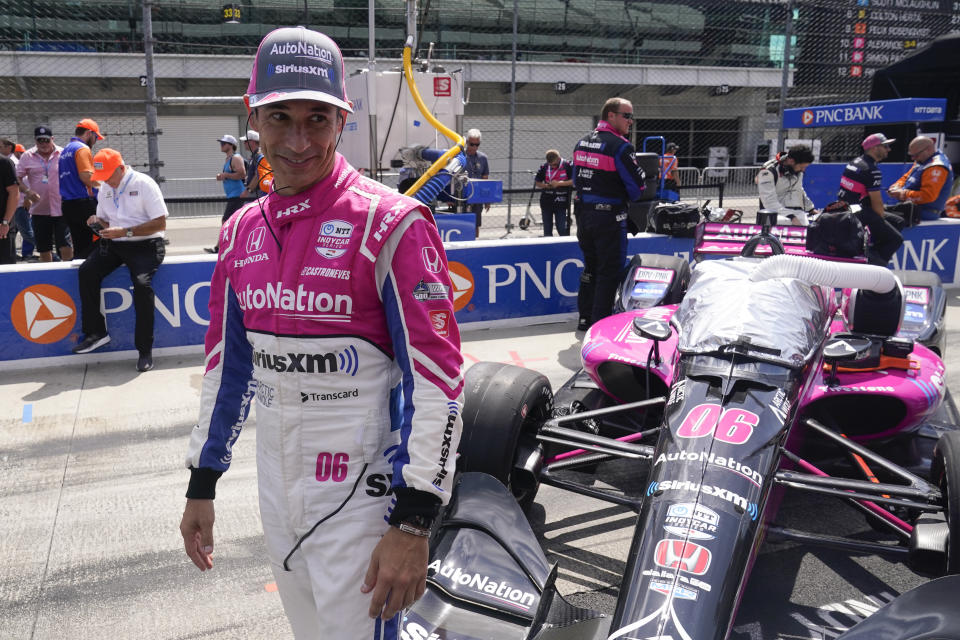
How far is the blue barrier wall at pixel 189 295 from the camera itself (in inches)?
242

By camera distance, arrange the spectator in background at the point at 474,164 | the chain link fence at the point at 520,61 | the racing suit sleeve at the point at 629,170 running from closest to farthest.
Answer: the racing suit sleeve at the point at 629,170 < the spectator in background at the point at 474,164 < the chain link fence at the point at 520,61

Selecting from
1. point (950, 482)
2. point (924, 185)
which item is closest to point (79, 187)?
point (950, 482)

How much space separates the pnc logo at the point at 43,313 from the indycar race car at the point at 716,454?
161 inches

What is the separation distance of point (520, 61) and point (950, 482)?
19781 mm

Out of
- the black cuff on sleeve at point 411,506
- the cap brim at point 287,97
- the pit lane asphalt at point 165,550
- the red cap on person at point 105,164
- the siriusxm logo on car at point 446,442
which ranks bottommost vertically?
the pit lane asphalt at point 165,550

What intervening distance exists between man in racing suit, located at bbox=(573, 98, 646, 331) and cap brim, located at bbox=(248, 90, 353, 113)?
5.30m

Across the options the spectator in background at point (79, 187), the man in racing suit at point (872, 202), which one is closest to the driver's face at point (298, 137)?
the spectator in background at point (79, 187)

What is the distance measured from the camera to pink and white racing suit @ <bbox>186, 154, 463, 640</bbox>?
67.2 inches

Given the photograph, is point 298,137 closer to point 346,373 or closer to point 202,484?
point 346,373

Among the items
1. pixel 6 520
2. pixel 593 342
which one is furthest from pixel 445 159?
pixel 6 520

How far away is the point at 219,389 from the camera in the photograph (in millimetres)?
1995

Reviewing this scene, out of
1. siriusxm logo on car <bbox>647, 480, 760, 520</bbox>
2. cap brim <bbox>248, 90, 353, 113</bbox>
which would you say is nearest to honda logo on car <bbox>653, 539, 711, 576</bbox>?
siriusxm logo on car <bbox>647, 480, 760, 520</bbox>

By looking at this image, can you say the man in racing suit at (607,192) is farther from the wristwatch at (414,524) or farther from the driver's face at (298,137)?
the wristwatch at (414,524)

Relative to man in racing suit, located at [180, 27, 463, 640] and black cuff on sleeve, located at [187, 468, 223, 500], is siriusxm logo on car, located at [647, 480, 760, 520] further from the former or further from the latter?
black cuff on sleeve, located at [187, 468, 223, 500]
